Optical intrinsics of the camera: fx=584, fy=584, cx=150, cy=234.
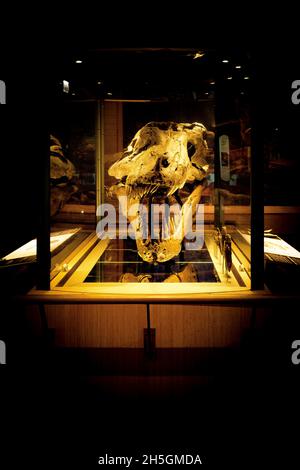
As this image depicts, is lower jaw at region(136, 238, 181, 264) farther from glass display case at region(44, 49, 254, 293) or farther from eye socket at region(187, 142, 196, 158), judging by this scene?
eye socket at region(187, 142, 196, 158)

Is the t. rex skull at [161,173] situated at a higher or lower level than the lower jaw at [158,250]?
higher

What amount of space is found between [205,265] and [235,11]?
56.3 inches

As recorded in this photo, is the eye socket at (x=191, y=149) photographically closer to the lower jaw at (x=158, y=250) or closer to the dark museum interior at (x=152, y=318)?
the dark museum interior at (x=152, y=318)

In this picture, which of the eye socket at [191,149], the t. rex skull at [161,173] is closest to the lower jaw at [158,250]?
the t. rex skull at [161,173]

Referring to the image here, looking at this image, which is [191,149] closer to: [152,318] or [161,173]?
[161,173]

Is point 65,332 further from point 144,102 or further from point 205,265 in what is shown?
point 144,102

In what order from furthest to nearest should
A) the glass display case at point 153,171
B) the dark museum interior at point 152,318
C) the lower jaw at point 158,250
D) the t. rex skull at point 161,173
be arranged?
the lower jaw at point 158,250 < the t. rex skull at point 161,173 < the glass display case at point 153,171 < the dark museum interior at point 152,318

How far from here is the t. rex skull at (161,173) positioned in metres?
3.34

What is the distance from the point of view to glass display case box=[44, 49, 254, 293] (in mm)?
3049

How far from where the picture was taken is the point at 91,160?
176 inches

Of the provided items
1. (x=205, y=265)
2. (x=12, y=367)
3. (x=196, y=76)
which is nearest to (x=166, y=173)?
(x=205, y=265)

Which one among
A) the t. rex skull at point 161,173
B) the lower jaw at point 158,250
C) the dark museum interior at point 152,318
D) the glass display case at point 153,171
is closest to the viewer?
the dark museum interior at point 152,318

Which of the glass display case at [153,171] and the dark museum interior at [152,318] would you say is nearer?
the dark museum interior at [152,318]

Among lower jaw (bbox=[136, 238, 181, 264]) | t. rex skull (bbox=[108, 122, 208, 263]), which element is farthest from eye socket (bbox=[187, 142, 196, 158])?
lower jaw (bbox=[136, 238, 181, 264])
